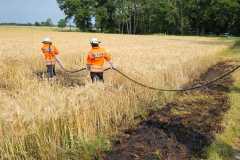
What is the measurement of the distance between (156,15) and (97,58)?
267 ft

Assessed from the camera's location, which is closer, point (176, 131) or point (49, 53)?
point (176, 131)

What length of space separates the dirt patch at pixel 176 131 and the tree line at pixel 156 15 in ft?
235

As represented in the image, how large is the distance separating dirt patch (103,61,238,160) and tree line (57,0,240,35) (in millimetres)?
71623

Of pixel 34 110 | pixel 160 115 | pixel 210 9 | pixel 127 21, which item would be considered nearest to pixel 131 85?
pixel 160 115

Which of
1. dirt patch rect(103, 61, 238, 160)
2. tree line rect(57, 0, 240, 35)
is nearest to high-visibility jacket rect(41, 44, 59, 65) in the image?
dirt patch rect(103, 61, 238, 160)

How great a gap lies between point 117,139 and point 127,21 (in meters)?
87.2

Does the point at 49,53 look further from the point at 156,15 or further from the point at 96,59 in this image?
the point at 156,15

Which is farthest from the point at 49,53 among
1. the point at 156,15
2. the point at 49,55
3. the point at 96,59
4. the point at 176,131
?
the point at 156,15

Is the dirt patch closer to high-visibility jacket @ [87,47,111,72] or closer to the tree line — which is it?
high-visibility jacket @ [87,47,111,72]

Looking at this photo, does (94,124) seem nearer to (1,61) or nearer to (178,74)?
(178,74)

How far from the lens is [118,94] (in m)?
8.59

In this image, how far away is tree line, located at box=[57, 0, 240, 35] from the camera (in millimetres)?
79938

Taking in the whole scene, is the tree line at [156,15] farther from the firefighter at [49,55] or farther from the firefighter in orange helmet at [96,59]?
the firefighter in orange helmet at [96,59]

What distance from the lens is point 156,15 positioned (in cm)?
9056
